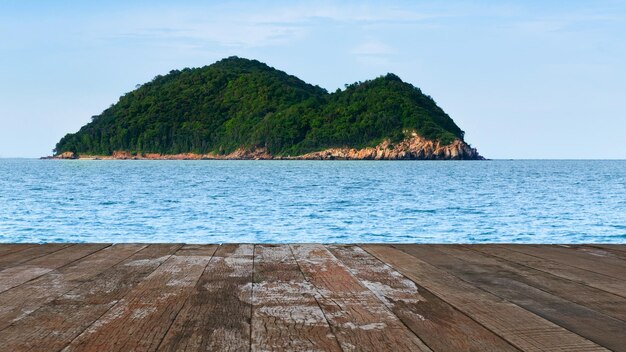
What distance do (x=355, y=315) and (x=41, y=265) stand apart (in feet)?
6.35

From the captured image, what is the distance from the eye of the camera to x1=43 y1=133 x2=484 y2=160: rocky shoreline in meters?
110

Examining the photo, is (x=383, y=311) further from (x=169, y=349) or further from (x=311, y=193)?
(x=311, y=193)

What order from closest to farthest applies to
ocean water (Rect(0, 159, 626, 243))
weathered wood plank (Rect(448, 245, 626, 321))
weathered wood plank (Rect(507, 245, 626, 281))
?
weathered wood plank (Rect(448, 245, 626, 321))
weathered wood plank (Rect(507, 245, 626, 281))
ocean water (Rect(0, 159, 626, 243))

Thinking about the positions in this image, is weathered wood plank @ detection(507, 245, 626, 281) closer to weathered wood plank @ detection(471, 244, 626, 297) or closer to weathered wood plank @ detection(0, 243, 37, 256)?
weathered wood plank @ detection(471, 244, 626, 297)

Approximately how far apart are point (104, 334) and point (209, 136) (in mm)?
113417

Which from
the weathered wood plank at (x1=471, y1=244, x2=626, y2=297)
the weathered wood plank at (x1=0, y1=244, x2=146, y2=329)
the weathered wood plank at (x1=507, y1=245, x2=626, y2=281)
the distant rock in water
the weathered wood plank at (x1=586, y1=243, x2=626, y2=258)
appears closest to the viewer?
the weathered wood plank at (x1=0, y1=244, x2=146, y2=329)

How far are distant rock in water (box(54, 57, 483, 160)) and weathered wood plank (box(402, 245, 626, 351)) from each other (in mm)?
102760

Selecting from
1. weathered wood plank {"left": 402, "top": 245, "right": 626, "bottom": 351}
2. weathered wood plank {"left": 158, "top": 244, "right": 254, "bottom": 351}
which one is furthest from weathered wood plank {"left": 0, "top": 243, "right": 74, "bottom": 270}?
weathered wood plank {"left": 402, "top": 245, "right": 626, "bottom": 351}

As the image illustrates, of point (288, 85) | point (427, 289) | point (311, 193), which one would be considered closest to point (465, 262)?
point (427, 289)

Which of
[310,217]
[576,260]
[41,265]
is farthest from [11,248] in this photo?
[310,217]

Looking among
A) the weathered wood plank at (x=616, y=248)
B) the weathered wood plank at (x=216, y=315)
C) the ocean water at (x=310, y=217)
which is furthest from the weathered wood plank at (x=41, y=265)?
the ocean water at (x=310, y=217)

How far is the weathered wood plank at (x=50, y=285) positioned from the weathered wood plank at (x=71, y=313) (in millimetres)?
46

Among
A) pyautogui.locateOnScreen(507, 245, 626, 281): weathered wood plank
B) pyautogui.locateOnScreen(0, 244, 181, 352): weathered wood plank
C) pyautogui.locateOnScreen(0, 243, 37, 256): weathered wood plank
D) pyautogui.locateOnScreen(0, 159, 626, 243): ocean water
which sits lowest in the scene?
pyautogui.locateOnScreen(0, 159, 626, 243): ocean water

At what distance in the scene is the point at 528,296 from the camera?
8.36 feet
